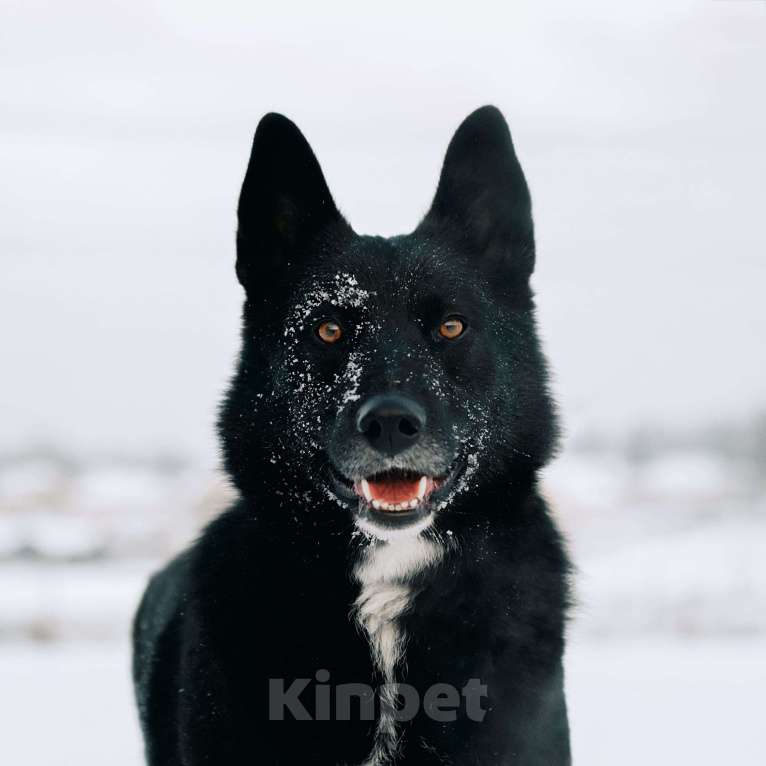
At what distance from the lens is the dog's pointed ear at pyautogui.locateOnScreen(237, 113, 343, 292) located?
9.86ft

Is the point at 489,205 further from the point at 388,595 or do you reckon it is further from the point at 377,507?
the point at 388,595

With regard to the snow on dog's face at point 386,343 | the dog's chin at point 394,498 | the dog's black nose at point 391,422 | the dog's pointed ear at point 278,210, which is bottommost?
the dog's chin at point 394,498

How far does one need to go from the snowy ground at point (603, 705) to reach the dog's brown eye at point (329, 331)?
78.9 inches

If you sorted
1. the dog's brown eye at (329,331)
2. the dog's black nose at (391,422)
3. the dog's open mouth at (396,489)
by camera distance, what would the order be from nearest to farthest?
the dog's black nose at (391,422), the dog's open mouth at (396,489), the dog's brown eye at (329,331)

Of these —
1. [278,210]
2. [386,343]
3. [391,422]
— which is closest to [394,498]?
[391,422]

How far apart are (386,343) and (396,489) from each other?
1.37 feet

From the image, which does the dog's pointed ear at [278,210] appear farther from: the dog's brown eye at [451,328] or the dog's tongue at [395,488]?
the dog's tongue at [395,488]

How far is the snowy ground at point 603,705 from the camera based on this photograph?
4.95 metres

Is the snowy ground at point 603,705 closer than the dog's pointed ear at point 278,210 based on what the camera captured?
No

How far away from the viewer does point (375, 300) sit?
111 inches

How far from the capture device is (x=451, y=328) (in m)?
2.84

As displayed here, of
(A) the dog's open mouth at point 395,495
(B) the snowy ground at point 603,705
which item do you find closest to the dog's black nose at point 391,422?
(A) the dog's open mouth at point 395,495

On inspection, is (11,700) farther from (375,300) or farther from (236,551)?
(375,300)

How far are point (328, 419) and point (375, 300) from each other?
1.31 ft
